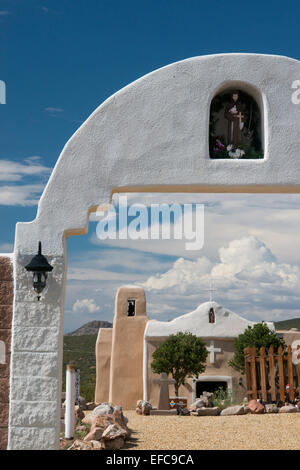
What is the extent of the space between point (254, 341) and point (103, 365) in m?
7.00

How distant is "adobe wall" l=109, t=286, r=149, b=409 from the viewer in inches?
895

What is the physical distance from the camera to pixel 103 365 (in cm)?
2406

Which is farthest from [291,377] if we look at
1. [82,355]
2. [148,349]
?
[82,355]

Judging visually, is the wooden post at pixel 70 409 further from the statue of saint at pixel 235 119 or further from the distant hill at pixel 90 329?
the distant hill at pixel 90 329

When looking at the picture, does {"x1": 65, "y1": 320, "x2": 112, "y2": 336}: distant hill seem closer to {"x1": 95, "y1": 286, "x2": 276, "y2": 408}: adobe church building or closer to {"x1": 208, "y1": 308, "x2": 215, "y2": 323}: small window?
{"x1": 95, "y1": 286, "x2": 276, "y2": 408}: adobe church building

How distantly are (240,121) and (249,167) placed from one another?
2.47 feet


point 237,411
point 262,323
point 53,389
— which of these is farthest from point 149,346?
point 53,389

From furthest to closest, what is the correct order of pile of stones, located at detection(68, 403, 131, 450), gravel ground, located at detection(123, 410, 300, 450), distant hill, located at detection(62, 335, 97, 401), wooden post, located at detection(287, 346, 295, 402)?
1. distant hill, located at detection(62, 335, 97, 401)
2. wooden post, located at detection(287, 346, 295, 402)
3. gravel ground, located at detection(123, 410, 300, 450)
4. pile of stones, located at detection(68, 403, 131, 450)

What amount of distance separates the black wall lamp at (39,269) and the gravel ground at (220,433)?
15.1ft

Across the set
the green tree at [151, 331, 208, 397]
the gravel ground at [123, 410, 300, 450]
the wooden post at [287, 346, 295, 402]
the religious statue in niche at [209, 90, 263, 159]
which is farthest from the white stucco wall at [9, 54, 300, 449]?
the green tree at [151, 331, 208, 397]

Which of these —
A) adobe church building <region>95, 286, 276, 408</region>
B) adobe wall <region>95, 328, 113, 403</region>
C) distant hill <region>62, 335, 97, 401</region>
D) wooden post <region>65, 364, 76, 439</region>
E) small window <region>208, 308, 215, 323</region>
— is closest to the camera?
wooden post <region>65, 364, 76, 439</region>

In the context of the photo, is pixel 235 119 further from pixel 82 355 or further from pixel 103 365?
pixel 82 355

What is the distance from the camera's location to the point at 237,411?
15.1 meters

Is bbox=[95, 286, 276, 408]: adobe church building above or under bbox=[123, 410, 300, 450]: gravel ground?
above
